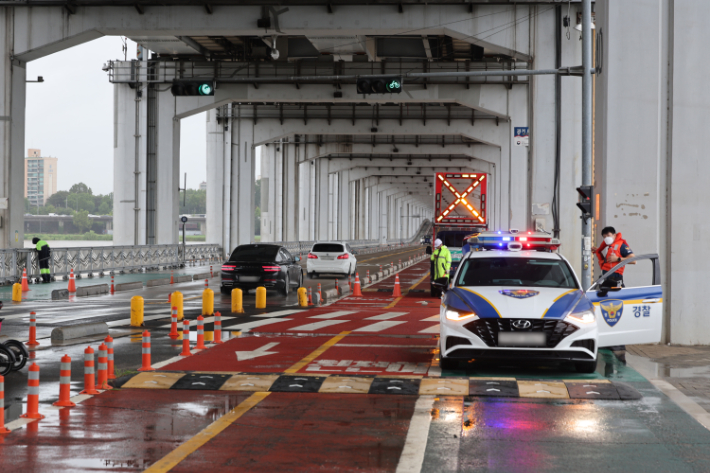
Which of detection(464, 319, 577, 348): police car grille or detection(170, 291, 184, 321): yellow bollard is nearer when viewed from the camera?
detection(464, 319, 577, 348): police car grille

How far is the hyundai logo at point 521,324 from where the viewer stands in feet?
31.8

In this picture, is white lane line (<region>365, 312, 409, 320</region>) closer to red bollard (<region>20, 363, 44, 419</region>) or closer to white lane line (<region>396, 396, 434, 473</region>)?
white lane line (<region>396, 396, 434, 473</region>)

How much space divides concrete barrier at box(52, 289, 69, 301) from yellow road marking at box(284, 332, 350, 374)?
1159 centimetres

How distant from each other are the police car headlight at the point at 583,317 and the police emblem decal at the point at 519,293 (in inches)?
23.3

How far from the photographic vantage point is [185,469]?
6.01 m

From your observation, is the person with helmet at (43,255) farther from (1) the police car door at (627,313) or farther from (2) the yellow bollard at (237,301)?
(1) the police car door at (627,313)

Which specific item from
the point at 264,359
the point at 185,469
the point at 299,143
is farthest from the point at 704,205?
the point at 299,143

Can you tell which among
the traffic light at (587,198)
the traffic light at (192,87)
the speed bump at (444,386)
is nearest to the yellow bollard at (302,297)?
the traffic light at (192,87)

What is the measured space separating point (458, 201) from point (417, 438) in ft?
99.1

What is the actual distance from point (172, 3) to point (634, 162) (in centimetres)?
1862

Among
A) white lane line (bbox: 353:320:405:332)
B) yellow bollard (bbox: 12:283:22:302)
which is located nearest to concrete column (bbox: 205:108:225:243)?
yellow bollard (bbox: 12:283:22:302)

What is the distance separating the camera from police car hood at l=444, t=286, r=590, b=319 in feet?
32.1

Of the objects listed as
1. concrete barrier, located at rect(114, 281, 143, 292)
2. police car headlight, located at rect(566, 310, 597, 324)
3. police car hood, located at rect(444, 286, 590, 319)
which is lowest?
concrete barrier, located at rect(114, 281, 143, 292)

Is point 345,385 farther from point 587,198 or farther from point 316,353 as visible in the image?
point 587,198
